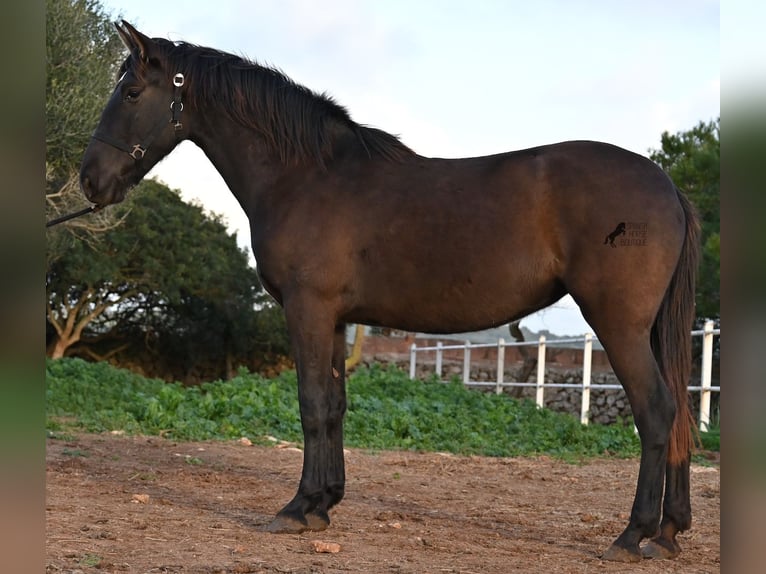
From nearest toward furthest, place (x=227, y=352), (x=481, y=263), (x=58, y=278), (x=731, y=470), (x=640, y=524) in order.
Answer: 1. (x=731, y=470)
2. (x=640, y=524)
3. (x=481, y=263)
4. (x=58, y=278)
5. (x=227, y=352)

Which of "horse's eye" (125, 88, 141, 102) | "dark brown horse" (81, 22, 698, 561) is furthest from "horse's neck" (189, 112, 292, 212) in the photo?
"horse's eye" (125, 88, 141, 102)

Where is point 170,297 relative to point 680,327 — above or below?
above

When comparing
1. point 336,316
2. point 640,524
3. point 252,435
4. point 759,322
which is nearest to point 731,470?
point 759,322

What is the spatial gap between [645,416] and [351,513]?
189 centimetres

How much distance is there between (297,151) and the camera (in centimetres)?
448

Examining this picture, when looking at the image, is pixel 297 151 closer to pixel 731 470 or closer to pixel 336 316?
pixel 336 316

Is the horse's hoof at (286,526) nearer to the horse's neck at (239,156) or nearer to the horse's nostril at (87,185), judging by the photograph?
the horse's neck at (239,156)

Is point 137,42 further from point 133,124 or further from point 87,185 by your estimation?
point 87,185

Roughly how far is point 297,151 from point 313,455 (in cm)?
170

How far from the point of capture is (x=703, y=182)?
18.8 meters

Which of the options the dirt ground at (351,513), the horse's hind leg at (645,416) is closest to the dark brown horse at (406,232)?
the horse's hind leg at (645,416)

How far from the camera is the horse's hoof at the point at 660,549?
3.71 metres

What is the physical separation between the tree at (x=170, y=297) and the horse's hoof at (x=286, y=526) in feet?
72.6

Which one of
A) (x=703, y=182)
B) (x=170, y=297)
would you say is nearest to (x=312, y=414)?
(x=703, y=182)
